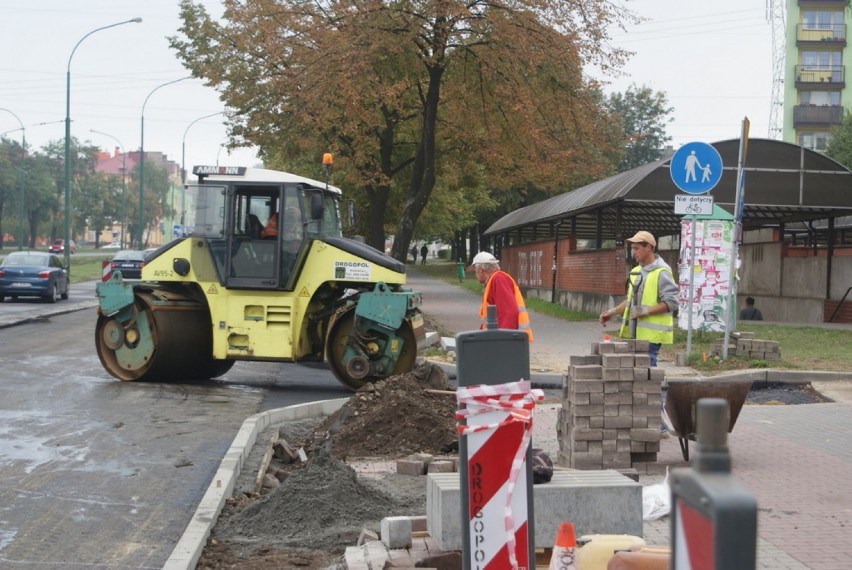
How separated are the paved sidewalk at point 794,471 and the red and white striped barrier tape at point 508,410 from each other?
1151 mm

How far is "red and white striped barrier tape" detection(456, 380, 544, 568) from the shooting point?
4.49 m

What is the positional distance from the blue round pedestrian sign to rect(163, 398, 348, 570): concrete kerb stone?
207 inches

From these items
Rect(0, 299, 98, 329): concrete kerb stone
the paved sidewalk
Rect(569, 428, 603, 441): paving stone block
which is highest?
Rect(569, 428, 603, 441): paving stone block

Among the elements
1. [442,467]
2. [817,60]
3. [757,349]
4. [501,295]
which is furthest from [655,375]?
[817,60]

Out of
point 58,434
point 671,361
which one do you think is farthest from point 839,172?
point 58,434

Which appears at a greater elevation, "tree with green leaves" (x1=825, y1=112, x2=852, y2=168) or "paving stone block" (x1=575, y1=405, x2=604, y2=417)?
"tree with green leaves" (x1=825, y1=112, x2=852, y2=168)

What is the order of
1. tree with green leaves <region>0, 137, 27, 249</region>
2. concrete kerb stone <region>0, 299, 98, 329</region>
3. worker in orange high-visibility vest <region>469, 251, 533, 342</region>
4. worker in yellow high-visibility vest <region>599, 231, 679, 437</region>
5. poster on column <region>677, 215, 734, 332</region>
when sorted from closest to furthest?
worker in yellow high-visibility vest <region>599, 231, 679, 437</region> → worker in orange high-visibility vest <region>469, 251, 533, 342</region> → poster on column <region>677, 215, 734, 332</region> → concrete kerb stone <region>0, 299, 98, 329</region> → tree with green leaves <region>0, 137, 27, 249</region>

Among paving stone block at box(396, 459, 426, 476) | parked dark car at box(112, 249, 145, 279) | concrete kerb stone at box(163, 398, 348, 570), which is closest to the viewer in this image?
concrete kerb stone at box(163, 398, 348, 570)

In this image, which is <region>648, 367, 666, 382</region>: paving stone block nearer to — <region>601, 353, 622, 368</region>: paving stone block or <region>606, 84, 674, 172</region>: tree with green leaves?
<region>601, 353, 622, 368</region>: paving stone block

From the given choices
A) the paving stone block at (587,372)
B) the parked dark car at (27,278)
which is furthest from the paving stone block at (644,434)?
the parked dark car at (27,278)

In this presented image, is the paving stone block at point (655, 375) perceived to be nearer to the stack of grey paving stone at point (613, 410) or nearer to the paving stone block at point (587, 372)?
the stack of grey paving stone at point (613, 410)

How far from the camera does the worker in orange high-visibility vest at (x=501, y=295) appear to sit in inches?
422

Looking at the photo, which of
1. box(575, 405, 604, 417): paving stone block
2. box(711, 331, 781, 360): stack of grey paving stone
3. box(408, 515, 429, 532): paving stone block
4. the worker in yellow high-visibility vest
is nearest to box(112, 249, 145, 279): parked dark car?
box(711, 331, 781, 360): stack of grey paving stone

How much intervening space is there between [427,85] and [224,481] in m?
21.9
